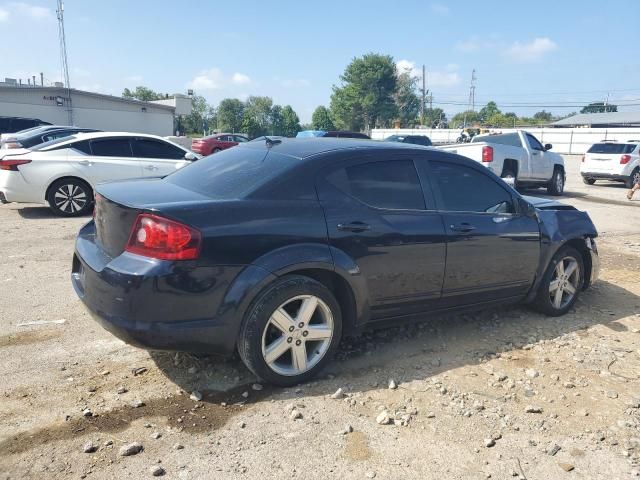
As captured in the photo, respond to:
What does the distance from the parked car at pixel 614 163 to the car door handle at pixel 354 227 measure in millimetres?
17475

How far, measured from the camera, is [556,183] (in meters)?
15.0

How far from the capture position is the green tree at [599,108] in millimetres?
104438

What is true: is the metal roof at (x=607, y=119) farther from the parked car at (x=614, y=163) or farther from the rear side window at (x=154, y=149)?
the rear side window at (x=154, y=149)

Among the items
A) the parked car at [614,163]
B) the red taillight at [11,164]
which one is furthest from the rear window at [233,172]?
the parked car at [614,163]

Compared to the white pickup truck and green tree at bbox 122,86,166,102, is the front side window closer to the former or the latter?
the white pickup truck

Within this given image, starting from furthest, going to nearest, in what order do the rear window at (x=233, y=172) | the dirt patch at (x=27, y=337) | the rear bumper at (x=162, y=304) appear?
the dirt patch at (x=27, y=337)
the rear window at (x=233, y=172)
the rear bumper at (x=162, y=304)

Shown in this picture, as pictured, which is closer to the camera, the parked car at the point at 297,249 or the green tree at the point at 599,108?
the parked car at the point at 297,249

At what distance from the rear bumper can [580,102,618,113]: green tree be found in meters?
120

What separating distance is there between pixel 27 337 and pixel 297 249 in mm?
2400

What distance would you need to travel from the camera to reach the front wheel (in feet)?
49.1

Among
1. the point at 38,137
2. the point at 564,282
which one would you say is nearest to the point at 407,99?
the point at 38,137

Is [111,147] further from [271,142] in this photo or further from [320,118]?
[320,118]

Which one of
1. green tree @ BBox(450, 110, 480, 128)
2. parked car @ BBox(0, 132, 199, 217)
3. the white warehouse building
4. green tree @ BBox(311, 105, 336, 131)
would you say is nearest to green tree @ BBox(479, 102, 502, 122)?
green tree @ BBox(450, 110, 480, 128)

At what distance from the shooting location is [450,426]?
3.08 meters
